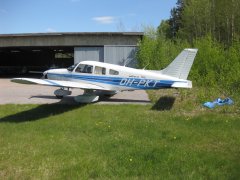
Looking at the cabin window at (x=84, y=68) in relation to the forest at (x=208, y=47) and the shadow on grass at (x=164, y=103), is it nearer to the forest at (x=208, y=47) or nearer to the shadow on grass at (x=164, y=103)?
the shadow on grass at (x=164, y=103)

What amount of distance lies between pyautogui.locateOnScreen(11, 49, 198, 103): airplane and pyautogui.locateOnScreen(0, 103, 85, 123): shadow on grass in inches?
32.8

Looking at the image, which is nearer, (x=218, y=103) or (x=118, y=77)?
(x=218, y=103)

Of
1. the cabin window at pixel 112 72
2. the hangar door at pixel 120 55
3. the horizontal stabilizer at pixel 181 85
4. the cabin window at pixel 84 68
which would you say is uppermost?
the hangar door at pixel 120 55

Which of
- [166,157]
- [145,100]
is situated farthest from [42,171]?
[145,100]

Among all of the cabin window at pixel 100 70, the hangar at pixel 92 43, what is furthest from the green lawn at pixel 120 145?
the hangar at pixel 92 43

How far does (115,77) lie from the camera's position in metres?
14.2

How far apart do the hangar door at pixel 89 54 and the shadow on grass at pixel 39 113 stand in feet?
49.4

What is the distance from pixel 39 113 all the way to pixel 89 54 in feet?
56.9

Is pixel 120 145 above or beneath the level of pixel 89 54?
beneath

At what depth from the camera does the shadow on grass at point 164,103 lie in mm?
12488

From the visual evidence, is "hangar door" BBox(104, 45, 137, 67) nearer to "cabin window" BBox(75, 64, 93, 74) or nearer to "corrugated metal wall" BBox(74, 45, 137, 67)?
"corrugated metal wall" BBox(74, 45, 137, 67)

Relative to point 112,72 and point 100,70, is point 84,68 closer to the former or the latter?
point 100,70

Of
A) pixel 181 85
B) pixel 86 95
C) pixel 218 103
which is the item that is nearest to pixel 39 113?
pixel 86 95

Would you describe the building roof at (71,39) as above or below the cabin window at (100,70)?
above
